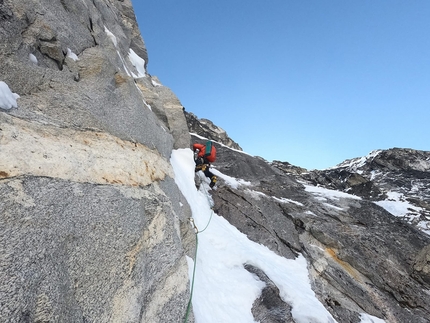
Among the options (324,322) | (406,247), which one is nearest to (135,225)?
(324,322)

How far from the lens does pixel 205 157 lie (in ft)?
52.0

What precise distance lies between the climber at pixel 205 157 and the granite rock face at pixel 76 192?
Result: 621cm

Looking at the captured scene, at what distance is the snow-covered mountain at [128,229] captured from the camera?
13.2 feet

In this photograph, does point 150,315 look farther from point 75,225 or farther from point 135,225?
point 75,225

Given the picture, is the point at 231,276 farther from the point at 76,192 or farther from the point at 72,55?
the point at 72,55

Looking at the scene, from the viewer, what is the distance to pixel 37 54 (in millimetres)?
7004

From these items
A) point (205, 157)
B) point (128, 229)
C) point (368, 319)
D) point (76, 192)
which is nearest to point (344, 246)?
point (368, 319)

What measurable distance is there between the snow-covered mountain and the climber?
0.65 meters

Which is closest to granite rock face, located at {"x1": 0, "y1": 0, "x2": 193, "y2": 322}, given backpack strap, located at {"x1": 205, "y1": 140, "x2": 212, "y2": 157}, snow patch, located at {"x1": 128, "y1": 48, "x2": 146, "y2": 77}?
backpack strap, located at {"x1": 205, "y1": 140, "x2": 212, "y2": 157}

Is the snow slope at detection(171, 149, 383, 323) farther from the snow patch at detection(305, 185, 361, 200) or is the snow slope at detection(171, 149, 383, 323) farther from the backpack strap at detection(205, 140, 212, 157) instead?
the snow patch at detection(305, 185, 361, 200)

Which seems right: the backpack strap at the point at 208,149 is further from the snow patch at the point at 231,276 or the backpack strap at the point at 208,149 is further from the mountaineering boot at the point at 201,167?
the snow patch at the point at 231,276

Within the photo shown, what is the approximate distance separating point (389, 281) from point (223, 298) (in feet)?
36.4

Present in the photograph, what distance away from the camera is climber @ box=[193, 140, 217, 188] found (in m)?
15.6

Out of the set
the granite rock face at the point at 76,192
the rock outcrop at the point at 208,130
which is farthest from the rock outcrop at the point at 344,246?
the rock outcrop at the point at 208,130
